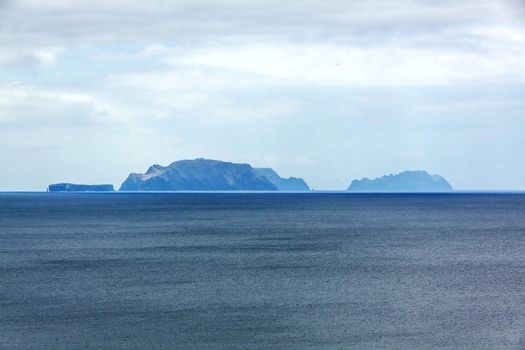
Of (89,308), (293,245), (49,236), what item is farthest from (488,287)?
(49,236)

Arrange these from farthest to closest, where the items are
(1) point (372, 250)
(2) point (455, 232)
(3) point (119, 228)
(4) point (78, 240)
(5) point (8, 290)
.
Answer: (3) point (119, 228) → (2) point (455, 232) → (4) point (78, 240) → (1) point (372, 250) → (5) point (8, 290)

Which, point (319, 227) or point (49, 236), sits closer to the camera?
point (49, 236)

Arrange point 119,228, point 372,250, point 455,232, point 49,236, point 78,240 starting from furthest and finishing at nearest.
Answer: point 119,228
point 455,232
point 49,236
point 78,240
point 372,250

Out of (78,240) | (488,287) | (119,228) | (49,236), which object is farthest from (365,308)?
(119,228)

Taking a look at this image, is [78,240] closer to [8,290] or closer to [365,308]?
[8,290]

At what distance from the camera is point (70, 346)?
39875 millimetres

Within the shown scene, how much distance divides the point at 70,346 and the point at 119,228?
9268 centimetres

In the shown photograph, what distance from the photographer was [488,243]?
101000mm

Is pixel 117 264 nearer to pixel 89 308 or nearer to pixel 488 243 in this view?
pixel 89 308

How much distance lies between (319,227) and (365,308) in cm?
8678

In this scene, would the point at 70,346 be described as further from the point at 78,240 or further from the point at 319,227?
the point at 319,227

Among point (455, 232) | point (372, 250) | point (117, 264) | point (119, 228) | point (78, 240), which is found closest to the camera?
point (117, 264)

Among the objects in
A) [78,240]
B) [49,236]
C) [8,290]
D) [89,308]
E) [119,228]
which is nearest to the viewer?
[89,308]

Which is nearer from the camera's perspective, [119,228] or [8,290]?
[8,290]
